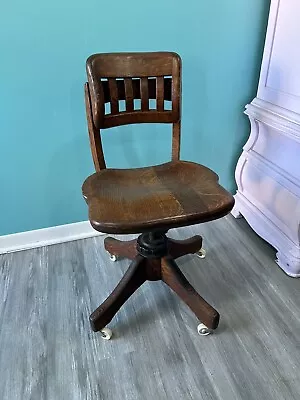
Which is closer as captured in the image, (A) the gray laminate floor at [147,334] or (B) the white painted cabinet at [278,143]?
(A) the gray laminate floor at [147,334]

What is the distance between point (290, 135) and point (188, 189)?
54 cm

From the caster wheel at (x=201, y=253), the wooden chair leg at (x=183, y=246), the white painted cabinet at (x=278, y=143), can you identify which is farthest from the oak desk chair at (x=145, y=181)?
the white painted cabinet at (x=278, y=143)

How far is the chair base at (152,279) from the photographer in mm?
1155

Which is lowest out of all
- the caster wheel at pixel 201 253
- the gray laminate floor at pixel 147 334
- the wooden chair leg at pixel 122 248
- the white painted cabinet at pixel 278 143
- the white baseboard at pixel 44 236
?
the gray laminate floor at pixel 147 334

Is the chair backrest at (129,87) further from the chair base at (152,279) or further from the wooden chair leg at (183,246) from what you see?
the wooden chair leg at (183,246)

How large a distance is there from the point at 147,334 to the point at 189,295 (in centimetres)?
20

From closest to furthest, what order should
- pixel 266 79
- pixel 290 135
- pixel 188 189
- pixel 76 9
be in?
pixel 188 189 < pixel 76 9 < pixel 290 135 < pixel 266 79

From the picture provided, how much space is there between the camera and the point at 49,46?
4.17 ft

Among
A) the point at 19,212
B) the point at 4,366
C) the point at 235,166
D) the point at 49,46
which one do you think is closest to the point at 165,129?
the point at 235,166

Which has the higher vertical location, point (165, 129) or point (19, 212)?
point (165, 129)

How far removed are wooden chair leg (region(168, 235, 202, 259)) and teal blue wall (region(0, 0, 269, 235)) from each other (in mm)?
Answer: 408

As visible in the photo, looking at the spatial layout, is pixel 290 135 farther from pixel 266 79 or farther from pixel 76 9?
pixel 76 9

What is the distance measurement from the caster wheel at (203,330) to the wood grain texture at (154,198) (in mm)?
425

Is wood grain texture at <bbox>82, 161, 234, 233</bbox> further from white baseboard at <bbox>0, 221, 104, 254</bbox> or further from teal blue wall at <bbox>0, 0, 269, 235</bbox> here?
white baseboard at <bbox>0, 221, 104, 254</bbox>
